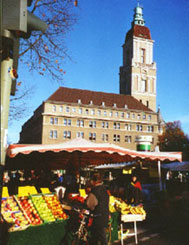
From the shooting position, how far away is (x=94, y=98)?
231ft

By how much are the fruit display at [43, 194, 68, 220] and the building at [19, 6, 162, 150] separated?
54531mm

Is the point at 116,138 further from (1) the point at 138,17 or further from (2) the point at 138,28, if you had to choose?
(1) the point at 138,17

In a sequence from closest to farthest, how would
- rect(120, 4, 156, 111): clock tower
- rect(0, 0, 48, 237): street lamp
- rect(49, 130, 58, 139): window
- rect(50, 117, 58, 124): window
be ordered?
1. rect(0, 0, 48, 237): street lamp
2. rect(49, 130, 58, 139): window
3. rect(50, 117, 58, 124): window
4. rect(120, 4, 156, 111): clock tower

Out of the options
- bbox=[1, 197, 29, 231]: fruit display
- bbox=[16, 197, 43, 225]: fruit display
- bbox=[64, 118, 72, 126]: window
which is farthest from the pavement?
bbox=[64, 118, 72, 126]: window

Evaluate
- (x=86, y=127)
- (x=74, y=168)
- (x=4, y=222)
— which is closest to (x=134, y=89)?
(x=86, y=127)

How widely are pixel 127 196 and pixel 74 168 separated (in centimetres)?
Result: 788

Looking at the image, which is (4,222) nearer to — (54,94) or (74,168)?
(74,168)

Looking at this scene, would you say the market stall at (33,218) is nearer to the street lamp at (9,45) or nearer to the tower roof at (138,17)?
the street lamp at (9,45)

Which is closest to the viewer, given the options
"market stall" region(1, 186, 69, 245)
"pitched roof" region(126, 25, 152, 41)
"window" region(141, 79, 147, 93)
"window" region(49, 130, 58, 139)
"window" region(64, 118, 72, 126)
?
"market stall" region(1, 186, 69, 245)

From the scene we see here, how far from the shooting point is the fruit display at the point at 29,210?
6.46 m

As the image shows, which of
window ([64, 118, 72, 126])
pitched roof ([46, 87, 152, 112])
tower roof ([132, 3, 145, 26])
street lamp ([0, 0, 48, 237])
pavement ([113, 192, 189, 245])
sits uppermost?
tower roof ([132, 3, 145, 26])

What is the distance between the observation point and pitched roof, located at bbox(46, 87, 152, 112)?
65.9 meters

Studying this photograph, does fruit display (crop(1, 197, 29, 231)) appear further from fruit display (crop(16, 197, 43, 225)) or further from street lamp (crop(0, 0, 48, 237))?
street lamp (crop(0, 0, 48, 237))

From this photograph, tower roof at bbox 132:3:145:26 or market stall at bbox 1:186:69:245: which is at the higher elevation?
tower roof at bbox 132:3:145:26
